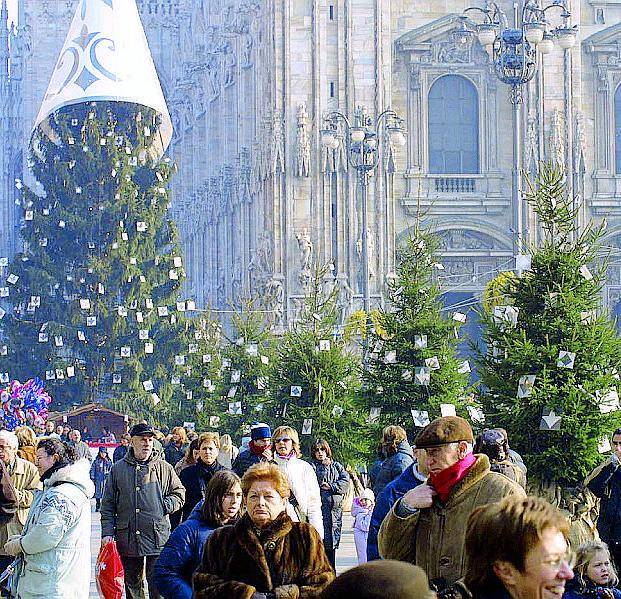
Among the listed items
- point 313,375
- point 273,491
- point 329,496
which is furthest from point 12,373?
point 273,491

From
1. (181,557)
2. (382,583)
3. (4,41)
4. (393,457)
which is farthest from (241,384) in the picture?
(4,41)

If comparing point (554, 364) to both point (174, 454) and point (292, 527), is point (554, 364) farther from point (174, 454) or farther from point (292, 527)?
point (292, 527)

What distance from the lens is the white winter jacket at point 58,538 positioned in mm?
8789

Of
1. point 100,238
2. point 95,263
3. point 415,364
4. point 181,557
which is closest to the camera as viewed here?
point 181,557

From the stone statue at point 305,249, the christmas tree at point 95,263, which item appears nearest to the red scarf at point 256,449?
the stone statue at point 305,249

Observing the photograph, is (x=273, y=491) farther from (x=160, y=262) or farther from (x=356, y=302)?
(x=160, y=262)

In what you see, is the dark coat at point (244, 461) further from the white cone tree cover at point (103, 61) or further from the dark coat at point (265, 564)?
the white cone tree cover at point (103, 61)

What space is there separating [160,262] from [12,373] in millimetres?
5378

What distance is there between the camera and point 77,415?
41.1 metres

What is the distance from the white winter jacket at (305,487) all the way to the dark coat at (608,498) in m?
1.71

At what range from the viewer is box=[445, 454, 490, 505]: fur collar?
20.9 ft

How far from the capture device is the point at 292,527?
20.4 ft

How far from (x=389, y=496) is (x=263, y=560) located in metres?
1.32

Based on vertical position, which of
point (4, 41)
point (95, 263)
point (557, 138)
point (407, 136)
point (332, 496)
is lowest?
point (332, 496)
